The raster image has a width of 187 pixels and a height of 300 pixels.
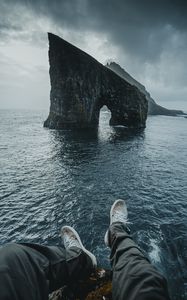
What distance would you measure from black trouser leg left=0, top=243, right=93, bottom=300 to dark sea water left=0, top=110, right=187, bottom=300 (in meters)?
3.71

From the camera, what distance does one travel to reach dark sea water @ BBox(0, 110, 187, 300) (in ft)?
27.3

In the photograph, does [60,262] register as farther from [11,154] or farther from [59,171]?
[11,154]

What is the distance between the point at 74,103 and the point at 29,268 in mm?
37009

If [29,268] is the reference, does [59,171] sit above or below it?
below

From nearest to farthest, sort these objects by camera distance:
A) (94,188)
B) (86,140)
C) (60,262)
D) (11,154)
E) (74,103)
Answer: (60,262), (94,188), (11,154), (86,140), (74,103)

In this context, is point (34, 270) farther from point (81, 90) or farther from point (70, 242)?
point (81, 90)

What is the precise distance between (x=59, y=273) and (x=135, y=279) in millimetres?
1495

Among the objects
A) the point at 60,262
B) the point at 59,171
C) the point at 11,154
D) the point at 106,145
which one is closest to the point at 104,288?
the point at 60,262

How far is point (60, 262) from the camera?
3.88m

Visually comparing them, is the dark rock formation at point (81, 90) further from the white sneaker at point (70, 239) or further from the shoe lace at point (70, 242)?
the shoe lace at point (70, 242)

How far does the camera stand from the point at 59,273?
381cm

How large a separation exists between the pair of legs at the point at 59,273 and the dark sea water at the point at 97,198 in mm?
3487

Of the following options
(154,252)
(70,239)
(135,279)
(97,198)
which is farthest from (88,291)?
(97,198)

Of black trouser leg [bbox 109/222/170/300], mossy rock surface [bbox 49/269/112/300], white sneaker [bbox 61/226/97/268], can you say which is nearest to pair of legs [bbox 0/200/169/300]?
black trouser leg [bbox 109/222/170/300]
